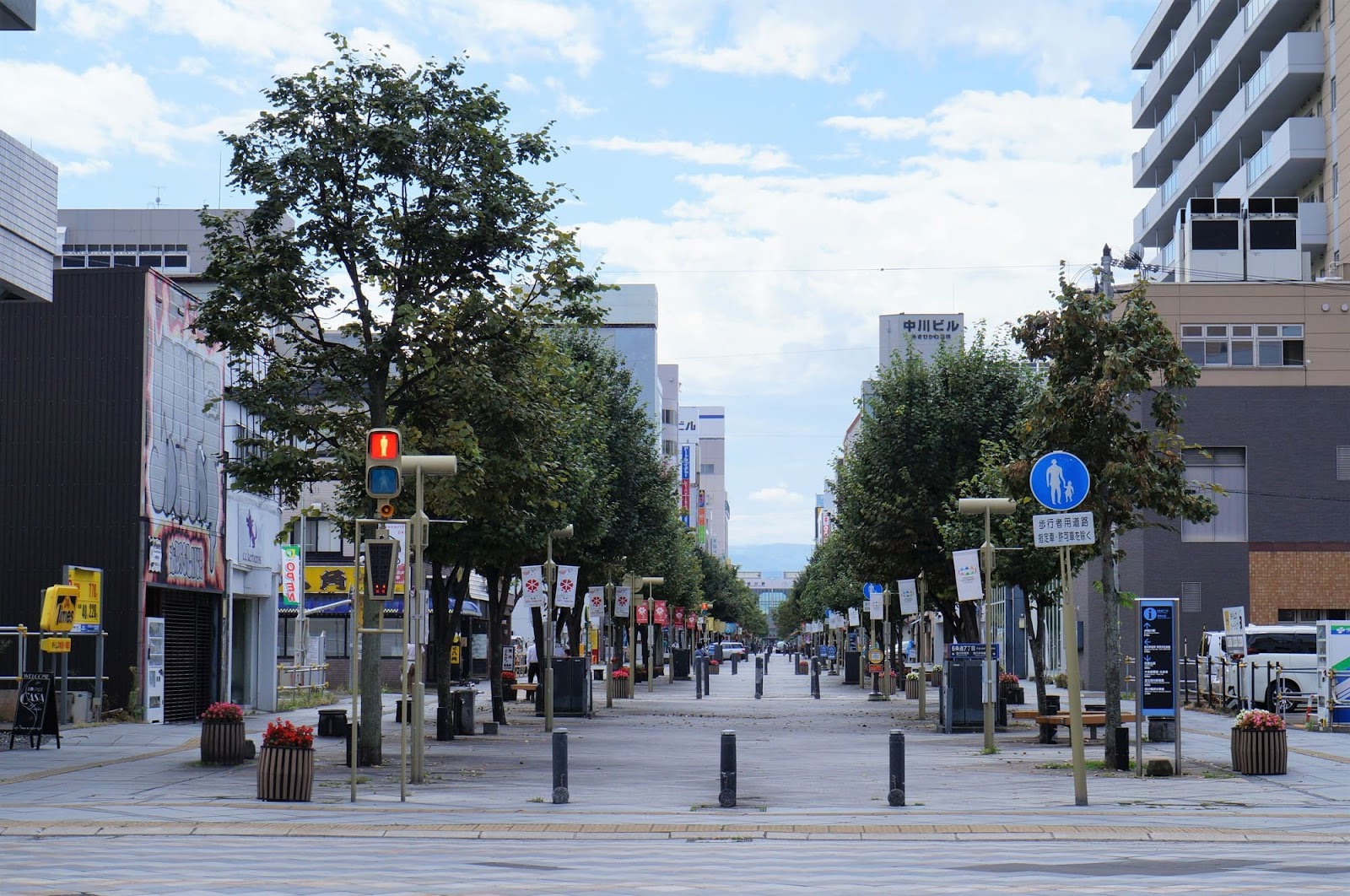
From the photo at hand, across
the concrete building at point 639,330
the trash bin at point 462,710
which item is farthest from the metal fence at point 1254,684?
the concrete building at point 639,330

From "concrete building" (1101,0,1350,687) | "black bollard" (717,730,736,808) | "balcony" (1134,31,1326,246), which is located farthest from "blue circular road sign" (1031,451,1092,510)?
"balcony" (1134,31,1326,246)

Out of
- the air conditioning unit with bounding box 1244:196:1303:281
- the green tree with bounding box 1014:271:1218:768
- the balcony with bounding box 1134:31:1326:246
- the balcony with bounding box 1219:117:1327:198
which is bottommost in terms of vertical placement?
the green tree with bounding box 1014:271:1218:768

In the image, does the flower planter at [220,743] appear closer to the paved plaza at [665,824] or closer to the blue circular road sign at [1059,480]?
the paved plaza at [665,824]

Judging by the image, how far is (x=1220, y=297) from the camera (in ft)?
184

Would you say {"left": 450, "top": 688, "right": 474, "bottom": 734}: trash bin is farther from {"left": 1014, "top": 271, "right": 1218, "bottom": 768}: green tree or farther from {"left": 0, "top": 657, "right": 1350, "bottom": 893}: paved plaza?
{"left": 1014, "top": 271, "right": 1218, "bottom": 768}: green tree

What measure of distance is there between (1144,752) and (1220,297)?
34.3 metres

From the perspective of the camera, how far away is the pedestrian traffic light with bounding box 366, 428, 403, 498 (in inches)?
693

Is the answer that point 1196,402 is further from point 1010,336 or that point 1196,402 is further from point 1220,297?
point 1010,336

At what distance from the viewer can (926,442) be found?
1497 inches

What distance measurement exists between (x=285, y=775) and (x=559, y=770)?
291 centimetres

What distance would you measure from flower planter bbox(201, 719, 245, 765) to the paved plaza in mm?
427

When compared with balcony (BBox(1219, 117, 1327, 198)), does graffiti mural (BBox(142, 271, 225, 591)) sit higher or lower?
lower

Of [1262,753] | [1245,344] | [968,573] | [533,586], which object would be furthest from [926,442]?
[1245,344]

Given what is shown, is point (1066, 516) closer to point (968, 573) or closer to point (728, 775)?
point (728, 775)
